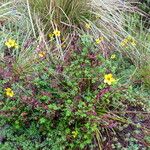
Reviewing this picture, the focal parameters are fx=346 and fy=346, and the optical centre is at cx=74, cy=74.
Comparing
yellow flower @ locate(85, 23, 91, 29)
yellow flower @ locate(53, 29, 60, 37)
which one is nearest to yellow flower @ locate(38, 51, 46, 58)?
yellow flower @ locate(53, 29, 60, 37)

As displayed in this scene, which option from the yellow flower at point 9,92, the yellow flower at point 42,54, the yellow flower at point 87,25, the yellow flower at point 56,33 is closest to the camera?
the yellow flower at point 9,92

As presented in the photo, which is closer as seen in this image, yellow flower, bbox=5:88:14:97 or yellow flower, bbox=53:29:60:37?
yellow flower, bbox=5:88:14:97

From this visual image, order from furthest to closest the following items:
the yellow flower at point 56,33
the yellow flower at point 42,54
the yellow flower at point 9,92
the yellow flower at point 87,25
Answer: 1. the yellow flower at point 87,25
2. the yellow flower at point 56,33
3. the yellow flower at point 42,54
4. the yellow flower at point 9,92

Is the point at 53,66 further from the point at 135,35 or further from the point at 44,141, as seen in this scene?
the point at 135,35

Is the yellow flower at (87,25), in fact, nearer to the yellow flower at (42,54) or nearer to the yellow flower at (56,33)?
the yellow flower at (56,33)

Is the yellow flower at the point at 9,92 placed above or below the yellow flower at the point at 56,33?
below

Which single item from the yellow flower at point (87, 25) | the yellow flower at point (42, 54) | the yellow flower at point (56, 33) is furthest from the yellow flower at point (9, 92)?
the yellow flower at point (87, 25)

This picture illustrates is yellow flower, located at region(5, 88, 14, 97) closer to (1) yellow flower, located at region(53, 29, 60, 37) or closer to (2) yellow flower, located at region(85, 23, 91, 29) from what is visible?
(1) yellow flower, located at region(53, 29, 60, 37)

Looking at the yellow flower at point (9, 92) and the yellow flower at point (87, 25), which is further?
the yellow flower at point (87, 25)

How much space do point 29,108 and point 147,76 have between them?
1.12 metres

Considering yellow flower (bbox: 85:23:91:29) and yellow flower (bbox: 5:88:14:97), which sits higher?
yellow flower (bbox: 85:23:91:29)

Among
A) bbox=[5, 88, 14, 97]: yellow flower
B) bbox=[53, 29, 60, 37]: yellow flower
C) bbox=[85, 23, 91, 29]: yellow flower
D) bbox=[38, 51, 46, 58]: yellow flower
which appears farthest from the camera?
bbox=[85, 23, 91, 29]: yellow flower

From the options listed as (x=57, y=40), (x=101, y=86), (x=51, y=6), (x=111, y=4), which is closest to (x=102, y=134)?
(x=101, y=86)

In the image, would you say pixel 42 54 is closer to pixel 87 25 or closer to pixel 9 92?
pixel 9 92
